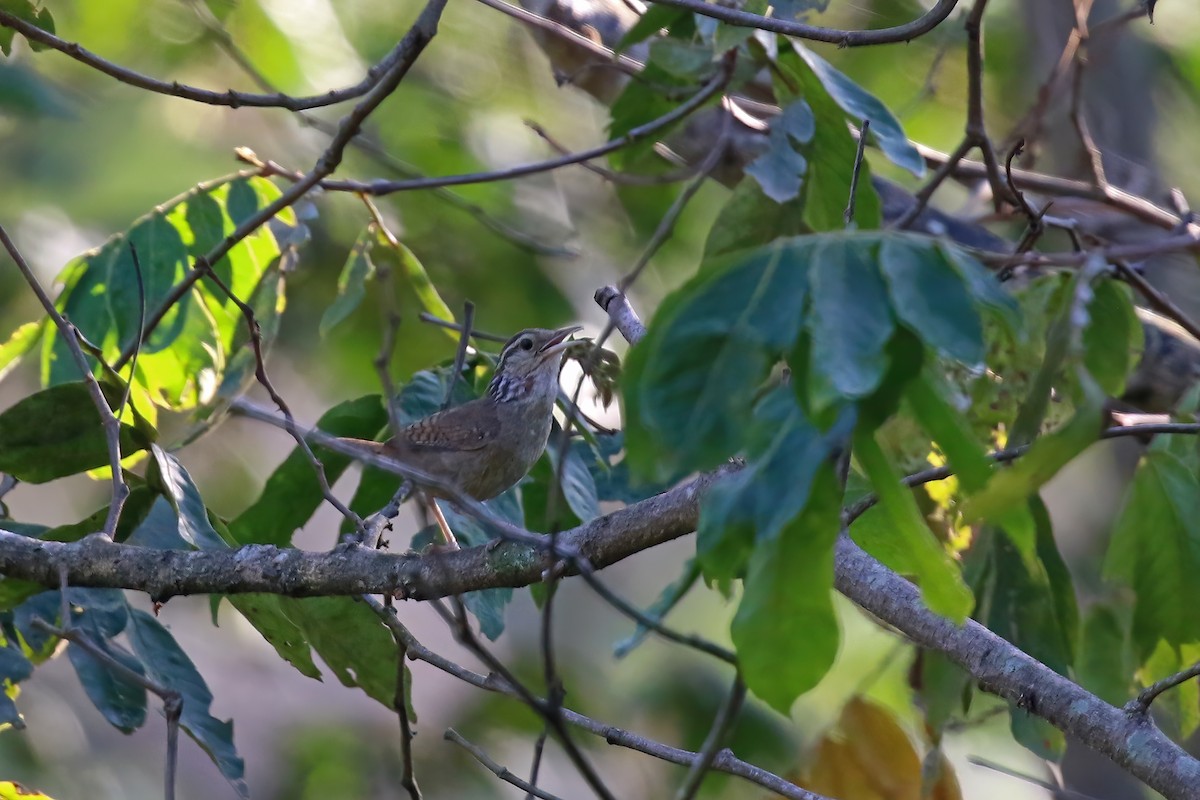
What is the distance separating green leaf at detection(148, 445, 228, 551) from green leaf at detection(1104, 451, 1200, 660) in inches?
102

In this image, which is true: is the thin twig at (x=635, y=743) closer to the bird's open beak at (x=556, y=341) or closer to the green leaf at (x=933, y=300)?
the green leaf at (x=933, y=300)

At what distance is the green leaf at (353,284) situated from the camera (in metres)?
3.92

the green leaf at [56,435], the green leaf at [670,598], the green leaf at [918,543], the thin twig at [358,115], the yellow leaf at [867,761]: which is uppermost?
the thin twig at [358,115]

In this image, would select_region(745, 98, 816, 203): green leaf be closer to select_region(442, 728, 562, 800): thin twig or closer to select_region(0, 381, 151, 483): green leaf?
select_region(442, 728, 562, 800): thin twig

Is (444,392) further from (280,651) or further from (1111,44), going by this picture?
(1111,44)

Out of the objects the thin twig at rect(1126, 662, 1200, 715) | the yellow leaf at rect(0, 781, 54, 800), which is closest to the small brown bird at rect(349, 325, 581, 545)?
the yellow leaf at rect(0, 781, 54, 800)

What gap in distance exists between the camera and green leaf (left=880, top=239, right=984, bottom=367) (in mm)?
1526

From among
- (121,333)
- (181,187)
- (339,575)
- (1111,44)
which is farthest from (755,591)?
(1111,44)

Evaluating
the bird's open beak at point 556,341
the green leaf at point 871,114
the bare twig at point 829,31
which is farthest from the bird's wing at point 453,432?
the bare twig at point 829,31

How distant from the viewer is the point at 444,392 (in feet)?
13.0

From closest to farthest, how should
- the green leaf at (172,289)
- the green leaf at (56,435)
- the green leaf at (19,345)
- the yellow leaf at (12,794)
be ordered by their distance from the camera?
1. the yellow leaf at (12,794)
2. the green leaf at (56,435)
3. the green leaf at (19,345)
4. the green leaf at (172,289)

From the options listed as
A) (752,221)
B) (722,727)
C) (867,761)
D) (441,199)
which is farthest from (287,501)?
(441,199)

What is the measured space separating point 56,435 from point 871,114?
2570 mm

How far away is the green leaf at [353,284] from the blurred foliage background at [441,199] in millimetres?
1347
